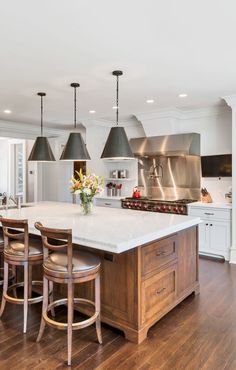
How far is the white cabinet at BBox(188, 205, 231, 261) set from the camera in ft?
15.2

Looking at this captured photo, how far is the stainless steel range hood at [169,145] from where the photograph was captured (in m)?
5.23

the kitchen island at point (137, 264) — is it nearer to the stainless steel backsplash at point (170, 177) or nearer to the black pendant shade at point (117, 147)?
the black pendant shade at point (117, 147)

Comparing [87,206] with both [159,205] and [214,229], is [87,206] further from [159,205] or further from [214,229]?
[214,229]

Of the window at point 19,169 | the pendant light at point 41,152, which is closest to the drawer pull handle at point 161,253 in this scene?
the pendant light at point 41,152

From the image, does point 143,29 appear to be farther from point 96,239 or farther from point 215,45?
point 96,239

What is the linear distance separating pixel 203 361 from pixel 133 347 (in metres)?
0.56

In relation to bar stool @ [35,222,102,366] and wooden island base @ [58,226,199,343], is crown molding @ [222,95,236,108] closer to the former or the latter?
wooden island base @ [58,226,199,343]

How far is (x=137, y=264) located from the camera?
96.4 inches

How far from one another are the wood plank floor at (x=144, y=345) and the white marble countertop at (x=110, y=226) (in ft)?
2.85

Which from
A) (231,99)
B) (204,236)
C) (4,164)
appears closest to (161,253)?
A: (204,236)

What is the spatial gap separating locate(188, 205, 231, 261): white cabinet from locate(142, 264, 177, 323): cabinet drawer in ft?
6.64

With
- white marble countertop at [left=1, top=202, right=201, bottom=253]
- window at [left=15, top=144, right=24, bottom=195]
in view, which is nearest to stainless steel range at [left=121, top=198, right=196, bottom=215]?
white marble countertop at [left=1, top=202, right=201, bottom=253]

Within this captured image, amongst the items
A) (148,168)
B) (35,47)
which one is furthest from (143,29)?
(148,168)

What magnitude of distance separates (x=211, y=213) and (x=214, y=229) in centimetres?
27
